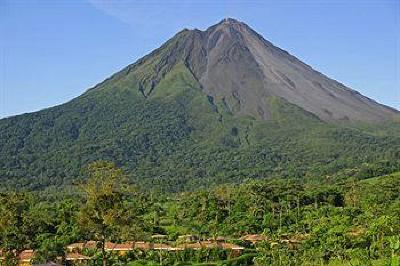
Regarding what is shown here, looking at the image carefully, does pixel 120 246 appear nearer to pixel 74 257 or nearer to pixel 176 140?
pixel 74 257

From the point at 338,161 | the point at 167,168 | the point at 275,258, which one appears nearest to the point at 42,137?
the point at 167,168

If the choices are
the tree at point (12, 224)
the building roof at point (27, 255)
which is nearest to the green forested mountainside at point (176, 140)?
the building roof at point (27, 255)

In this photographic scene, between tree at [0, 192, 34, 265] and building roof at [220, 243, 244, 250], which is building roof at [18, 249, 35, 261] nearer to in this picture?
tree at [0, 192, 34, 265]

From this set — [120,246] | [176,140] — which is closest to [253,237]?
[120,246]

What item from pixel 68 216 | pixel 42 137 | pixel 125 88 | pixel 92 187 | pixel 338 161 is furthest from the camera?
pixel 125 88

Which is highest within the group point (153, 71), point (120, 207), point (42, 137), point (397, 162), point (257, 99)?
point (153, 71)

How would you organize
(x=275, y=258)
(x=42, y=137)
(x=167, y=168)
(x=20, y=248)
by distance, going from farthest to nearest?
(x=42, y=137), (x=167, y=168), (x=275, y=258), (x=20, y=248)

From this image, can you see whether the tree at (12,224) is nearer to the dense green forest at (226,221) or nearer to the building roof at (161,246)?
the dense green forest at (226,221)

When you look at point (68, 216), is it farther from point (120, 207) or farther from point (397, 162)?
point (397, 162)
